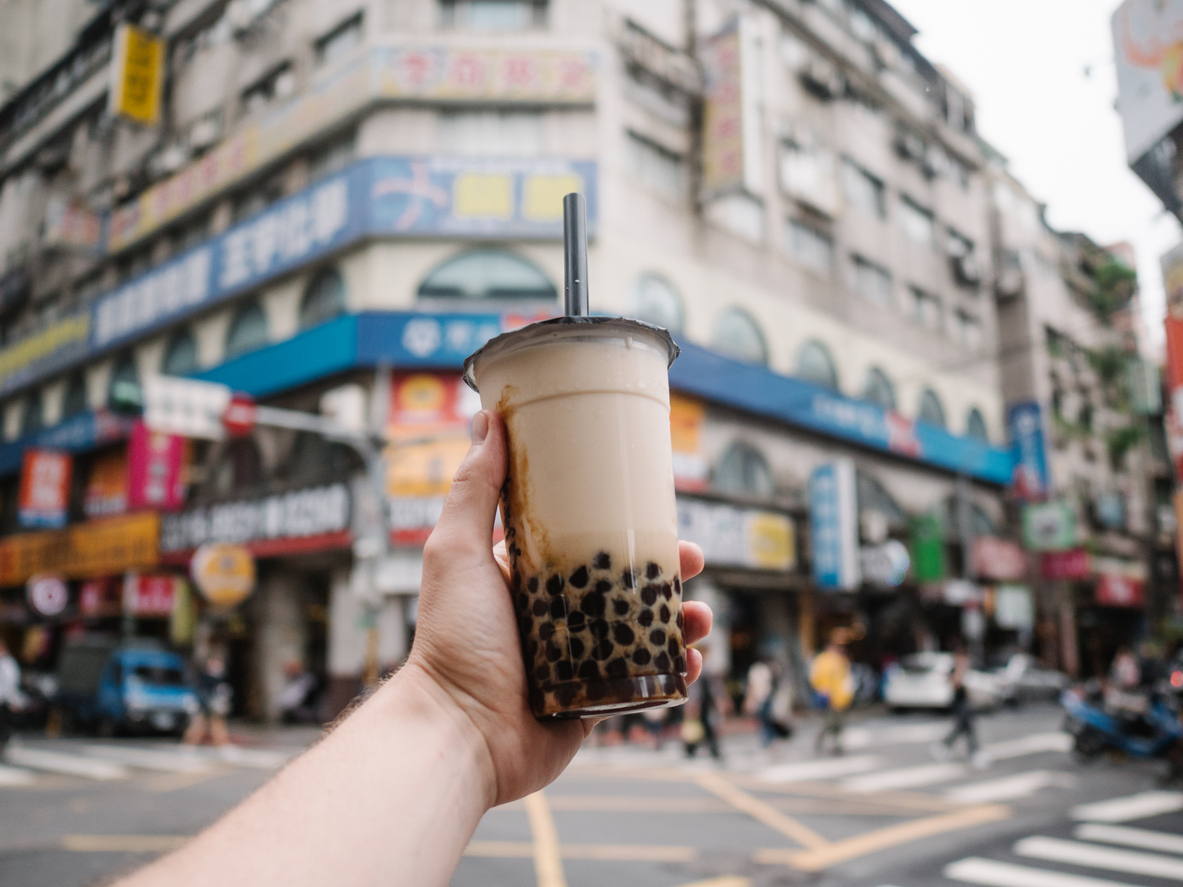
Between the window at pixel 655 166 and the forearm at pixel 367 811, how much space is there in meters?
19.5

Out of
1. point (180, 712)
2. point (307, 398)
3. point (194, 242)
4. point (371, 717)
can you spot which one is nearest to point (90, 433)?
point (194, 242)

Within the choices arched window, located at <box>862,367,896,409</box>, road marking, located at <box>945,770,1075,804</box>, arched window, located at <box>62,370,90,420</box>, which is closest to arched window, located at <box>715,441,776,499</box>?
arched window, located at <box>862,367,896,409</box>

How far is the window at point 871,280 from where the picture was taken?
26.2 m

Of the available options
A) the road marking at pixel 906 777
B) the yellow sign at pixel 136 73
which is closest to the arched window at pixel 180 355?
the yellow sign at pixel 136 73

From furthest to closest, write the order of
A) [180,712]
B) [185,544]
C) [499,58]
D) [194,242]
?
[194,242] → [185,544] → [499,58] → [180,712]

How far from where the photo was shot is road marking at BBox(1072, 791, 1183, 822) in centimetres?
834

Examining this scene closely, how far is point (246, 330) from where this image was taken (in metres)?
21.2

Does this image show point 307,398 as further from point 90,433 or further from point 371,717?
point 371,717

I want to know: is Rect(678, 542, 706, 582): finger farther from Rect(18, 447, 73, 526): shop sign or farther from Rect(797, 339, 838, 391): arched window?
Rect(18, 447, 73, 526): shop sign

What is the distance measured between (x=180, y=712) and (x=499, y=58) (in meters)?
14.9

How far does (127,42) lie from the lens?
6.02 meters

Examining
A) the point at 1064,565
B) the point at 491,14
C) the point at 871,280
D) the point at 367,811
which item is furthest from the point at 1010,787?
the point at 1064,565

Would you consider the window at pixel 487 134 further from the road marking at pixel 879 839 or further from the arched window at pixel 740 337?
the road marking at pixel 879 839

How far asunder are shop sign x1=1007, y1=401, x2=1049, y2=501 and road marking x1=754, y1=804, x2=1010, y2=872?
930 inches
